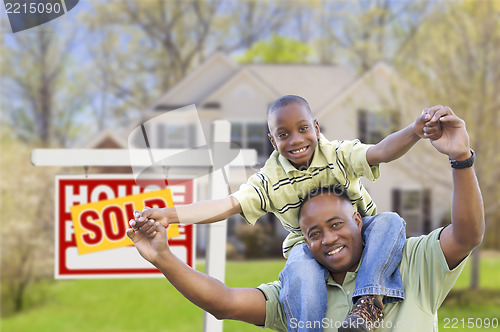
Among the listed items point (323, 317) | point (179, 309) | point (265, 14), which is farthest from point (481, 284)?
point (323, 317)

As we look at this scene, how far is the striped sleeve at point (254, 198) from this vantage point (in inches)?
44.7

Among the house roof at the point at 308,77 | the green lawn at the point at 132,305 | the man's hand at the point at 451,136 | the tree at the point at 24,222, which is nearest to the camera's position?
the man's hand at the point at 451,136

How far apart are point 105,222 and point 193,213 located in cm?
99

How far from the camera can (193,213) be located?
1.06 m

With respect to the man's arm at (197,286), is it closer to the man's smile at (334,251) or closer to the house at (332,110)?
the man's smile at (334,251)

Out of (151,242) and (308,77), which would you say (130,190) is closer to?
(151,242)

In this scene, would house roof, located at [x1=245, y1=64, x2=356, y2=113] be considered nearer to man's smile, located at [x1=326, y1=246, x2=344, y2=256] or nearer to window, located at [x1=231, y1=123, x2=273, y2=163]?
window, located at [x1=231, y1=123, x2=273, y2=163]

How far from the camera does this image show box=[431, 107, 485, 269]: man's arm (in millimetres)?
989

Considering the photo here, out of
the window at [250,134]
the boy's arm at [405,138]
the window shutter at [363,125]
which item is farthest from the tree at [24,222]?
the boy's arm at [405,138]

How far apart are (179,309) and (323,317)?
654 cm

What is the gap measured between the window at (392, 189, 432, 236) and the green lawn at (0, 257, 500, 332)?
0.78 metres

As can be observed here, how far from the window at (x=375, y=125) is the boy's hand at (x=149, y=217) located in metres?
5.37

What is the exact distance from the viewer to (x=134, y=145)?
127 centimetres

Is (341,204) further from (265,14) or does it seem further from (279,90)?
(265,14)
